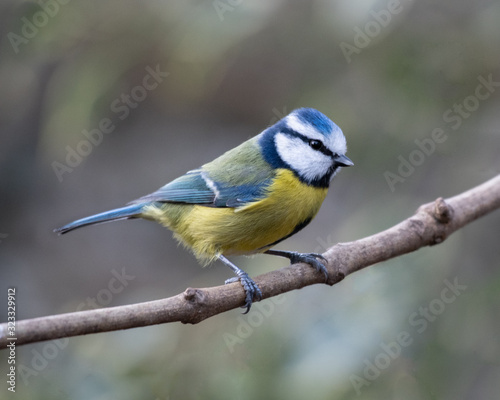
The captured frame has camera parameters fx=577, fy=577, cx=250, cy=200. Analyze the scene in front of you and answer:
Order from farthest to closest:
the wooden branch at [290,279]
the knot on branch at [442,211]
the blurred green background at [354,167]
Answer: the knot on branch at [442,211] → the blurred green background at [354,167] → the wooden branch at [290,279]

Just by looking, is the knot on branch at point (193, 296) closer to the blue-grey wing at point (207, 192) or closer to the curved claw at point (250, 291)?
the curved claw at point (250, 291)

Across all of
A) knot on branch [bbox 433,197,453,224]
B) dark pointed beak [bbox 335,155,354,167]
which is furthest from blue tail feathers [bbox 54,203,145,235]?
knot on branch [bbox 433,197,453,224]

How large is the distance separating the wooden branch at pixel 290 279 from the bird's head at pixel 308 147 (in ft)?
0.71

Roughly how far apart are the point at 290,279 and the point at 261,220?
8.8 inches

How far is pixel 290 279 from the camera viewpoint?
1.43 meters

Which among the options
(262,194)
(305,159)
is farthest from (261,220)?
(305,159)

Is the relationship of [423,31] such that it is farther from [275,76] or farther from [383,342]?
[275,76]

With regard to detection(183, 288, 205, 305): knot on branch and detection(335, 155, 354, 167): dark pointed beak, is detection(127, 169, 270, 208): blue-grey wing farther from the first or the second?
detection(183, 288, 205, 305): knot on branch

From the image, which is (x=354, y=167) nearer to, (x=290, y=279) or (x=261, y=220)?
(x=261, y=220)

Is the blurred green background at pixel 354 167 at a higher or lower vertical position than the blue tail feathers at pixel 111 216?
higher

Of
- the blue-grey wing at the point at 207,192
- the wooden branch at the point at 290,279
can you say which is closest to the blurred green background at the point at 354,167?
the wooden branch at the point at 290,279

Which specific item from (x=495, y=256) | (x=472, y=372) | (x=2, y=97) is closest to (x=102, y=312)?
(x=472, y=372)

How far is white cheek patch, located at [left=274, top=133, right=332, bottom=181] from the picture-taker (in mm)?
1610

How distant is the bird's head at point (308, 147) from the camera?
157 centimetres
